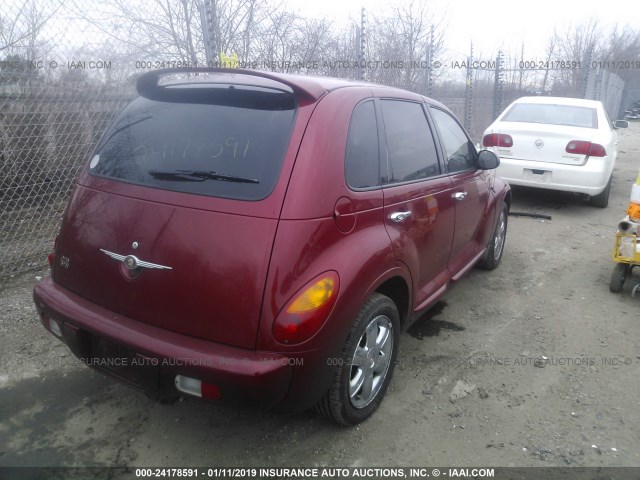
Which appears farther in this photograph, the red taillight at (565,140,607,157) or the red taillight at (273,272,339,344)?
the red taillight at (565,140,607,157)

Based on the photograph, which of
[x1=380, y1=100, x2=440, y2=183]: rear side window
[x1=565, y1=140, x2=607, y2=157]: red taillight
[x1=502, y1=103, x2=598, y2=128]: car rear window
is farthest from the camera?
[x1=502, y1=103, x2=598, y2=128]: car rear window

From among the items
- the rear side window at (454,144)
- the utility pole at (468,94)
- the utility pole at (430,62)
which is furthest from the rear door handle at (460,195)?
the utility pole at (468,94)

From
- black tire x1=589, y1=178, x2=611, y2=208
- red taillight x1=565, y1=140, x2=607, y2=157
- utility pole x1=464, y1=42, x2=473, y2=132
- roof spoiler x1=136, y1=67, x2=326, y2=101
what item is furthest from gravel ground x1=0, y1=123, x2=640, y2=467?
utility pole x1=464, y1=42, x2=473, y2=132

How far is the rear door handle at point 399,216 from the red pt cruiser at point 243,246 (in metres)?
0.01

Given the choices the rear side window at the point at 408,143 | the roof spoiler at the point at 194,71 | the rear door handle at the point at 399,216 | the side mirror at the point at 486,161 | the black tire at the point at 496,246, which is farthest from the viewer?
the black tire at the point at 496,246

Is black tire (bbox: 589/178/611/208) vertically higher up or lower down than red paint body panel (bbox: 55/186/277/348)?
lower down

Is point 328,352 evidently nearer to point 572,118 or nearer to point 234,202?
point 234,202

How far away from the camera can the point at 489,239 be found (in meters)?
4.37

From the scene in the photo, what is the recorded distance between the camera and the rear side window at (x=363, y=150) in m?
2.30

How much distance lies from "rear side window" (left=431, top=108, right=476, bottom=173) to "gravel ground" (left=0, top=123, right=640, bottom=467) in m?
1.25

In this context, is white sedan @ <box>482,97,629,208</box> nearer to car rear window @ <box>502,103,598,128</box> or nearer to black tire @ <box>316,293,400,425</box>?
car rear window @ <box>502,103,598,128</box>

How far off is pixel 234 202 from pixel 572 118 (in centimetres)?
671

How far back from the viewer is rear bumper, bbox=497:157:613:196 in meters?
6.41

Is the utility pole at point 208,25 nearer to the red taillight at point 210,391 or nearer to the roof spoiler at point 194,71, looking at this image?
the roof spoiler at point 194,71
